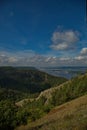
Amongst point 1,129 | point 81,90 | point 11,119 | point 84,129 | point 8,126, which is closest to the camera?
point 84,129

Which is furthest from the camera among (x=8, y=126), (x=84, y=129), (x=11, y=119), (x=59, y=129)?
(x=11, y=119)

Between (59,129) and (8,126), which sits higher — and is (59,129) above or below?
above

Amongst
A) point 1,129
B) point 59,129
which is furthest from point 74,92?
point 59,129

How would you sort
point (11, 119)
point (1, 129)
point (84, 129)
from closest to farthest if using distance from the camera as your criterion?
point (84, 129)
point (1, 129)
point (11, 119)

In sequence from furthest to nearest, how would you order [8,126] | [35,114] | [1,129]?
[35,114] < [8,126] < [1,129]

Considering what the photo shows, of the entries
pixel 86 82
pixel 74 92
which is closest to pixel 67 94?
pixel 74 92

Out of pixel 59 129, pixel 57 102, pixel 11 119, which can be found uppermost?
pixel 59 129

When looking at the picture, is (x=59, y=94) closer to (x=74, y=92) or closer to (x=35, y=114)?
(x=74, y=92)

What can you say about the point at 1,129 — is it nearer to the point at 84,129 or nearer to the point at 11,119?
the point at 11,119

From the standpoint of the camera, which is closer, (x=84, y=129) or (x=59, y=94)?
(x=84, y=129)
